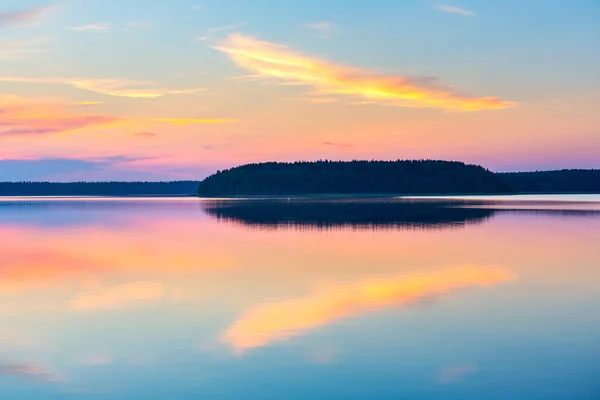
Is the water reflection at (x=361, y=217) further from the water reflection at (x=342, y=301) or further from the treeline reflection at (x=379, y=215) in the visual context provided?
the water reflection at (x=342, y=301)

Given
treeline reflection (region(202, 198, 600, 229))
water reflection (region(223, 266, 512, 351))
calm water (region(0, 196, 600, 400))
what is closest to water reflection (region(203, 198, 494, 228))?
treeline reflection (region(202, 198, 600, 229))

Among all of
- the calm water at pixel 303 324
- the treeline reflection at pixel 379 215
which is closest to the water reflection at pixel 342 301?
the calm water at pixel 303 324

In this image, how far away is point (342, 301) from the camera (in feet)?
54.3

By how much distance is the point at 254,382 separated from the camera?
10.1 metres

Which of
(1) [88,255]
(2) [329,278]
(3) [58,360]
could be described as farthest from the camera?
(1) [88,255]

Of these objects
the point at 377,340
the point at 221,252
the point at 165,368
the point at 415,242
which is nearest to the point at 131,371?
the point at 165,368

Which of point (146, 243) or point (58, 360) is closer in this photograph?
point (58, 360)

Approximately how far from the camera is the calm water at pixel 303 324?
10.1 metres

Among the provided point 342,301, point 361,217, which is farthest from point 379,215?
point 342,301

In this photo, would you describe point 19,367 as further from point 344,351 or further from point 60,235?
point 60,235

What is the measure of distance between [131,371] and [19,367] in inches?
69.1

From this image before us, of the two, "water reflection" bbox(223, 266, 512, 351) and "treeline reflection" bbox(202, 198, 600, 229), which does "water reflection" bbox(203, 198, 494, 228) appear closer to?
"treeline reflection" bbox(202, 198, 600, 229)

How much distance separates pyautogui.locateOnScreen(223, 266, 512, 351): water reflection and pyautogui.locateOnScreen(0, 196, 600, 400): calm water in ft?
0.17

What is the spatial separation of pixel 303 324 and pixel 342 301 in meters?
2.71
